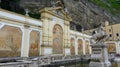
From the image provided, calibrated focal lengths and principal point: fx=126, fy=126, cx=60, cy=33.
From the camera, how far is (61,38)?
2159cm

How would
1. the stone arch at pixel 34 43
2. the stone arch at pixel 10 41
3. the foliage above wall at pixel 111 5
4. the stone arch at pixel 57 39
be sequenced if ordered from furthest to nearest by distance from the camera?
the foliage above wall at pixel 111 5
the stone arch at pixel 57 39
the stone arch at pixel 34 43
the stone arch at pixel 10 41

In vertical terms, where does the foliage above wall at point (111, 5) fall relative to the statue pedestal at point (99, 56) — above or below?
above

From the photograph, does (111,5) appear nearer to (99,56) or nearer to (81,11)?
(81,11)

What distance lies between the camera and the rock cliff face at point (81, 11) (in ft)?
99.1

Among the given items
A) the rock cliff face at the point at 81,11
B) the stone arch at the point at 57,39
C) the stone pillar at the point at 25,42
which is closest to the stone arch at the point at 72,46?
the stone arch at the point at 57,39

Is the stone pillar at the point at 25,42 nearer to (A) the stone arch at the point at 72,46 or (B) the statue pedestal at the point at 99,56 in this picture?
(B) the statue pedestal at the point at 99,56

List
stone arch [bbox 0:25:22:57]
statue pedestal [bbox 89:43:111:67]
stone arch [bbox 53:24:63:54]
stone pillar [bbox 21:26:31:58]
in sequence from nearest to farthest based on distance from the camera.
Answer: statue pedestal [bbox 89:43:111:67], stone arch [bbox 0:25:22:57], stone pillar [bbox 21:26:31:58], stone arch [bbox 53:24:63:54]

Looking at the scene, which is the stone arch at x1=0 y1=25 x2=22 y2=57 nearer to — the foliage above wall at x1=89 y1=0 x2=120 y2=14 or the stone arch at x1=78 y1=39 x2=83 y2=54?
the stone arch at x1=78 y1=39 x2=83 y2=54

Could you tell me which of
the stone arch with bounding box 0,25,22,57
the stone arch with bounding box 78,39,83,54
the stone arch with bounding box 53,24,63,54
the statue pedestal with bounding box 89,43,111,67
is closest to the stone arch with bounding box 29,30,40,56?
the stone arch with bounding box 0,25,22,57

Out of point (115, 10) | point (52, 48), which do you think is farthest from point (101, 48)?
point (115, 10)

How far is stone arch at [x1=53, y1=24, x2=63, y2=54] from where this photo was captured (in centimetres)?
2010

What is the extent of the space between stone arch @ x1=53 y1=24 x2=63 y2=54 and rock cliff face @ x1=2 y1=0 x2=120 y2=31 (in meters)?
9.91

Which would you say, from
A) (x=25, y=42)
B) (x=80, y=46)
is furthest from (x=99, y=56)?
(x=80, y=46)

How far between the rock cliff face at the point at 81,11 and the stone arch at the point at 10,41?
15843mm
